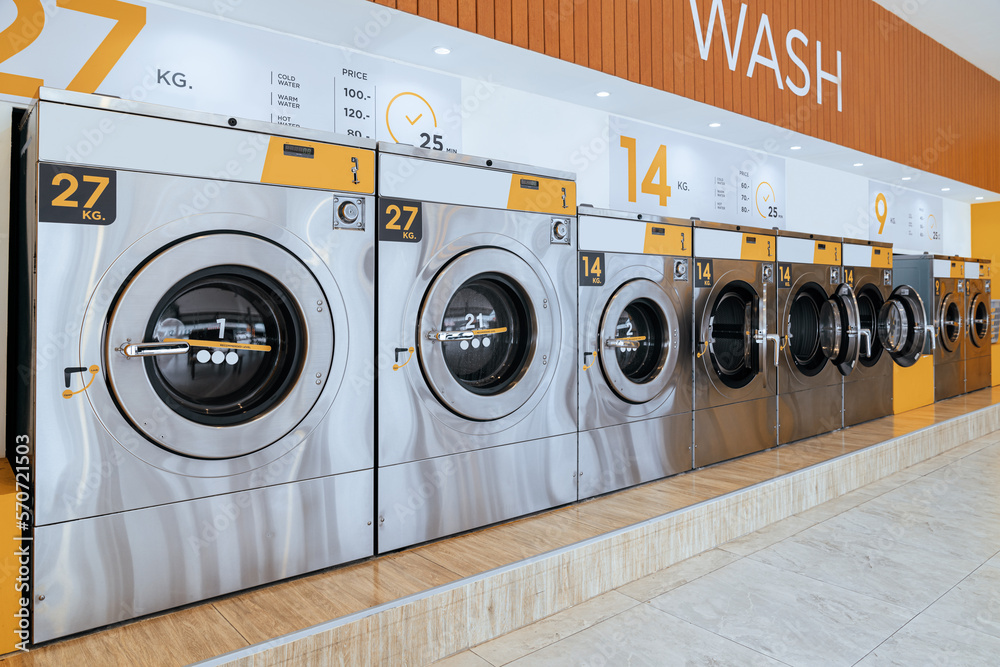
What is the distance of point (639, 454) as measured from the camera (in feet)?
11.0

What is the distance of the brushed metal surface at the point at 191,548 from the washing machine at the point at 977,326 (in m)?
6.70

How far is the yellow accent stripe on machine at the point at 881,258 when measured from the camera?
5238 millimetres

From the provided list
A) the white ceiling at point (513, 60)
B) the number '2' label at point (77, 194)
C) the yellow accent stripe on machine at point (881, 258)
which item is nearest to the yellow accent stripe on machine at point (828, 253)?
the yellow accent stripe on machine at point (881, 258)

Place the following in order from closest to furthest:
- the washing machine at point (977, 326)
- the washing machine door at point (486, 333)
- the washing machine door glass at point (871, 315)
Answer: the washing machine door at point (486, 333) → the washing machine door glass at point (871, 315) → the washing machine at point (977, 326)

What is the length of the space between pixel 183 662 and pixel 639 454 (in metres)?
2.26

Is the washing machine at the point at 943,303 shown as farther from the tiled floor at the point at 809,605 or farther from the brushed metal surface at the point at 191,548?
the brushed metal surface at the point at 191,548

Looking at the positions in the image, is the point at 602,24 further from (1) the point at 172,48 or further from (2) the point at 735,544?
(2) the point at 735,544

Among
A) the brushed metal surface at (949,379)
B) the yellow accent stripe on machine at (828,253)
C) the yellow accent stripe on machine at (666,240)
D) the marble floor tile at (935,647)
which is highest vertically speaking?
the yellow accent stripe on machine at (828,253)

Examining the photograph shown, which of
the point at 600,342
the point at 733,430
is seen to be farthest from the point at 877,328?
the point at 600,342

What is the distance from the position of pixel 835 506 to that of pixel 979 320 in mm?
4357

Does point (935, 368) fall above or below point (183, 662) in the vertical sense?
above

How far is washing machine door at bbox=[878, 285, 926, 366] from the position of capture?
5398 mm

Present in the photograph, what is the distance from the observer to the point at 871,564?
9.80 feet

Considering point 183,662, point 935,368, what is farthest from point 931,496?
point 183,662
